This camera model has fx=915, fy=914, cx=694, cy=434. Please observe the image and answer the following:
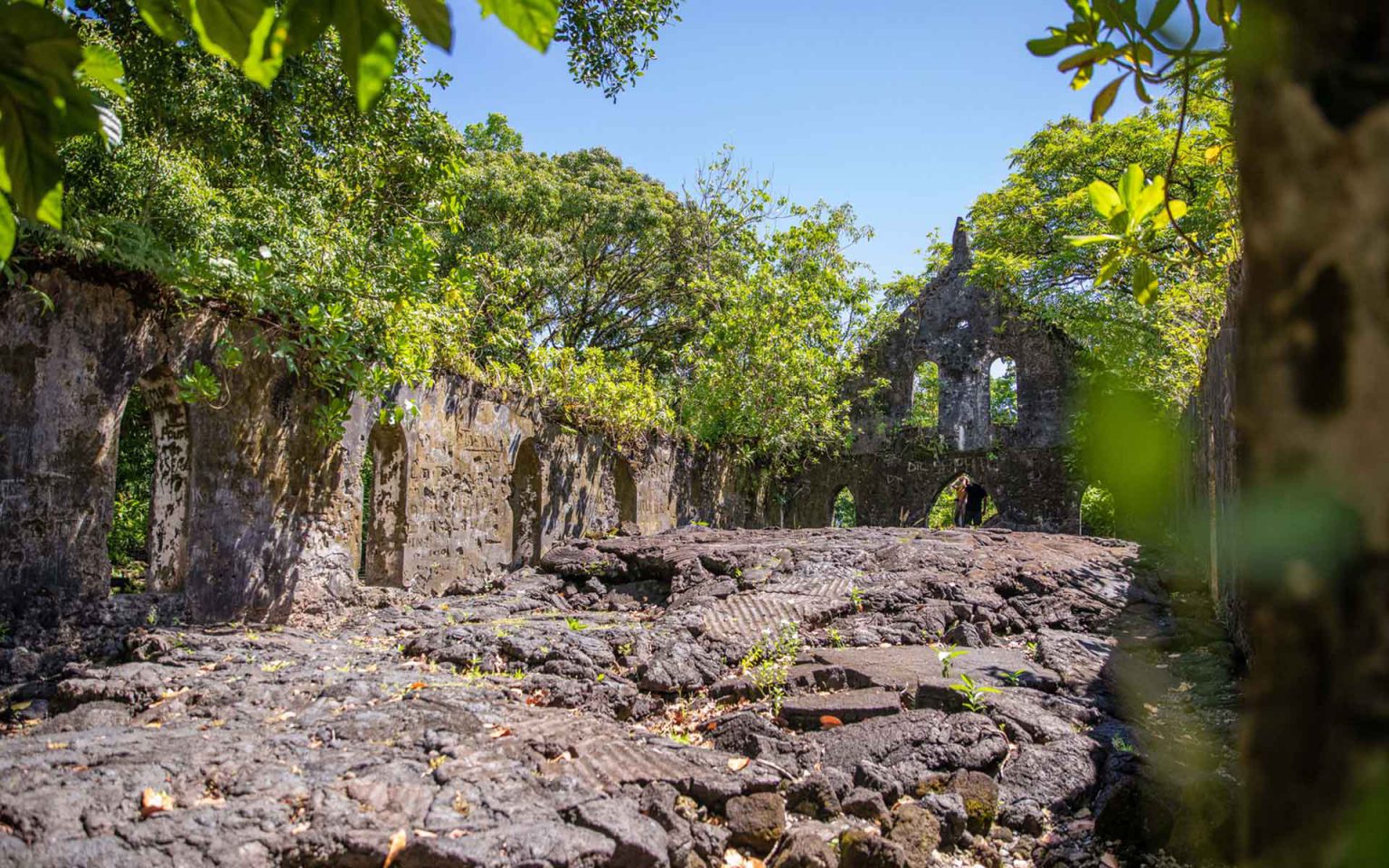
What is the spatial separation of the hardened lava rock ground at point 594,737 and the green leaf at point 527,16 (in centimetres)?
247

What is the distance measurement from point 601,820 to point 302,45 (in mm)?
2654

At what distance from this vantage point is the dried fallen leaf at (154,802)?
2902 millimetres

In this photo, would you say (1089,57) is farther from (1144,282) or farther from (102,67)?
(102,67)

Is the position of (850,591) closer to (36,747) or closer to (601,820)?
(601,820)

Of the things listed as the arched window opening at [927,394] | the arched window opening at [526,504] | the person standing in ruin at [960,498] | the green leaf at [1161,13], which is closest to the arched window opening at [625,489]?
the arched window opening at [526,504]

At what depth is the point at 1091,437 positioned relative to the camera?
16.8 m

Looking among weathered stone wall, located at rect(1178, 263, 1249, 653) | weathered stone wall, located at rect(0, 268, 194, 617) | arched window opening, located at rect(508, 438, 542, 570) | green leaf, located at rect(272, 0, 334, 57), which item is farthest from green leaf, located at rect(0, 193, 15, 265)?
arched window opening, located at rect(508, 438, 542, 570)

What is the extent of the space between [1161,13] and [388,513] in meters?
8.20

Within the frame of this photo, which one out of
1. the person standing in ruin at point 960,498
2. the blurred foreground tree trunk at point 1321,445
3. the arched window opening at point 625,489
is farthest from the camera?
the person standing in ruin at point 960,498

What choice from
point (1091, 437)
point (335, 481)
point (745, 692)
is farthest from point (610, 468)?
point (1091, 437)

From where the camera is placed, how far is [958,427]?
18.2 metres

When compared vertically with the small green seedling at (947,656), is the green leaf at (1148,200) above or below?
above

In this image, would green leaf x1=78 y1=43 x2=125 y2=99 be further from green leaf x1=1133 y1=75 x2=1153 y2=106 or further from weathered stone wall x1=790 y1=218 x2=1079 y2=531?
weathered stone wall x1=790 y1=218 x2=1079 y2=531

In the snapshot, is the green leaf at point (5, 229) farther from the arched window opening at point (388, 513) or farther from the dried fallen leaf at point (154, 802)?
the arched window opening at point (388, 513)
